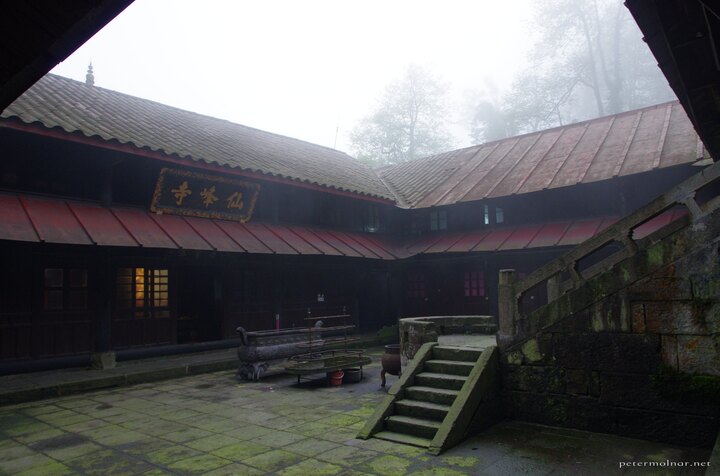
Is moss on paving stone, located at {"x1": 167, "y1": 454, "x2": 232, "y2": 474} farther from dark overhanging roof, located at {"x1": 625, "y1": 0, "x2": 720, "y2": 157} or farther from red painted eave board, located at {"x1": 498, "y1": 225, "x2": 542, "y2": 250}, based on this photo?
red painted eave board, located at {"x1": 498, "y1": 225, "x2": 542, "y2": 250}

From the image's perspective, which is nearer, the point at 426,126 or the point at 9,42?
the point at 9,42

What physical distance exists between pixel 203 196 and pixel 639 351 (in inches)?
417

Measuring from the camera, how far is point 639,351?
5.95m

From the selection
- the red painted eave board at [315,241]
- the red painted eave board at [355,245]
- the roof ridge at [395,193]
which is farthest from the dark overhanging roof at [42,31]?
the roof ridge at [395,193]

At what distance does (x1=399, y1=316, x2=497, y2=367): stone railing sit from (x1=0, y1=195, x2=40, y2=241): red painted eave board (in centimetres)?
715

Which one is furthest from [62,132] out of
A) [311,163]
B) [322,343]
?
[311,163]

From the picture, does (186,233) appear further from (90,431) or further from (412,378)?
(412,378)

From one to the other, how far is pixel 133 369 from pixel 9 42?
33.0 ft

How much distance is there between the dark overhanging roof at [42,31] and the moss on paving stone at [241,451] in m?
4.68

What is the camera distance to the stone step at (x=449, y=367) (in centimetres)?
723

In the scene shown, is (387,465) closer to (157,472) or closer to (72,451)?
(157,472)

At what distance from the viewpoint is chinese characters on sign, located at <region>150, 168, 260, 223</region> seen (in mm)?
11609

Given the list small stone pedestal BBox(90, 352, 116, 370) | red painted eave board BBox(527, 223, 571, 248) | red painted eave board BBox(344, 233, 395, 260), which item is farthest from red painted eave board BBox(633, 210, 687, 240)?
small stone pedestal BBox(90, 352, 116, 370)

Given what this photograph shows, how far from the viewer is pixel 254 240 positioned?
41.2 feet
